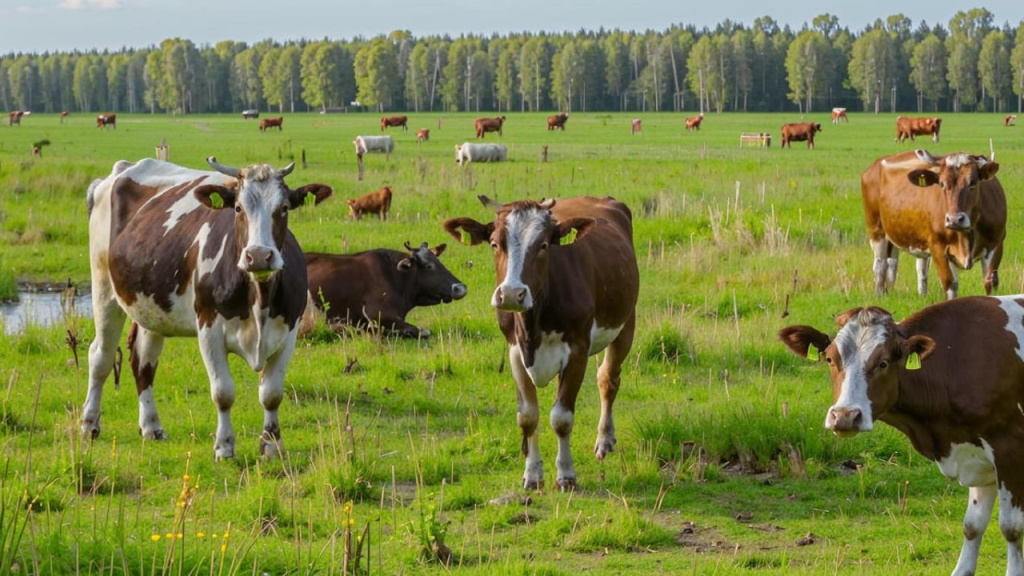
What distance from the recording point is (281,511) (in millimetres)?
7879

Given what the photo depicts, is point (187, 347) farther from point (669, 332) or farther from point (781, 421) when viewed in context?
point (781, 421)

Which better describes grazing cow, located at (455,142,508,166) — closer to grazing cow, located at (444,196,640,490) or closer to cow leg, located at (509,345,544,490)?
grazing cow, located at (444,196,640,490)

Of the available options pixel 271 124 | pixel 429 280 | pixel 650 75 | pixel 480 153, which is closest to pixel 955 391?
pixel 429 280

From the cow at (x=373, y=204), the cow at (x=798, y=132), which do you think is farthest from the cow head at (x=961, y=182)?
the cow at (x=798, y=132)

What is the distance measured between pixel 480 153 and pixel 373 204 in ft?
68.9

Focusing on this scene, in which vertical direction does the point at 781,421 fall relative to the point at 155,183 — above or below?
below

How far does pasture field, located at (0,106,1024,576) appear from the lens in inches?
277

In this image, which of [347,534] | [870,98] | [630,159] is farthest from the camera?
[870,98]

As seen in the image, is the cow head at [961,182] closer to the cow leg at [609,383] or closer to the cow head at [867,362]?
the cow leg at [609,383]

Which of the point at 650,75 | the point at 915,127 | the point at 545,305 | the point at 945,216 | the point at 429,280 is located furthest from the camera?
the point at 650,75

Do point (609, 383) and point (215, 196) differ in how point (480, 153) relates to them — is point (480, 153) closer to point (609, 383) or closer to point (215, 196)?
point (609, 383)

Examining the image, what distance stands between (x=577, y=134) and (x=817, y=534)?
6471cm

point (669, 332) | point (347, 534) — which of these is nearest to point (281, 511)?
point (347, 534)

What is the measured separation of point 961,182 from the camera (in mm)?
14258
